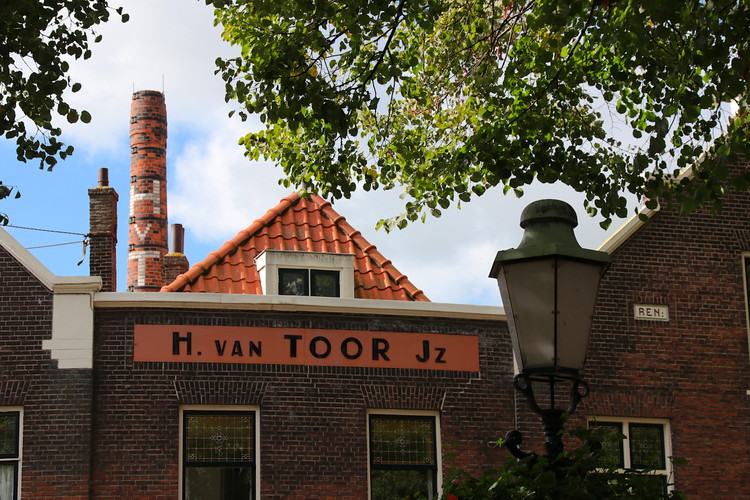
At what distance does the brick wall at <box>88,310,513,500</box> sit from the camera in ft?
52.0

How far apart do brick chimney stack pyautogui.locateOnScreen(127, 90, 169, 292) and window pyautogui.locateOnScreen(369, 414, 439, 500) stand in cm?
1490

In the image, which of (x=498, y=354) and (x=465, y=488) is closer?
(x=465, y=488)

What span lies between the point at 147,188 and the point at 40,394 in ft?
53.1

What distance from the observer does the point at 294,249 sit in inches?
759

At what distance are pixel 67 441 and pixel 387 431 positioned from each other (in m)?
4.50

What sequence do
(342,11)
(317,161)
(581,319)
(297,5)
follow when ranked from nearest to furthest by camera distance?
1. (581,319)
2. (342,11)
3. (297,5)
4. (317,161)

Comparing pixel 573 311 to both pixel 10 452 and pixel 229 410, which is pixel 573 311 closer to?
pixel 229 410

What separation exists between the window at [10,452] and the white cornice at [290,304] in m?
1.89

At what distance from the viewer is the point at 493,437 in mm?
17047

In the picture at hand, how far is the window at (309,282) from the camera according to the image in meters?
18.3

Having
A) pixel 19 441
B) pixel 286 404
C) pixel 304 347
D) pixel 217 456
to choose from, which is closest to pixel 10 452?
pixel 19 441

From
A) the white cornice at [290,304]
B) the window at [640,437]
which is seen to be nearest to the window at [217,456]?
the white cornice at [290,304]

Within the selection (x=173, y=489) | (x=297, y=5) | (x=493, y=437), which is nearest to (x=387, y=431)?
(x=493, y=437)

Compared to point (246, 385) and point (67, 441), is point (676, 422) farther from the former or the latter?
point (67, 441)
